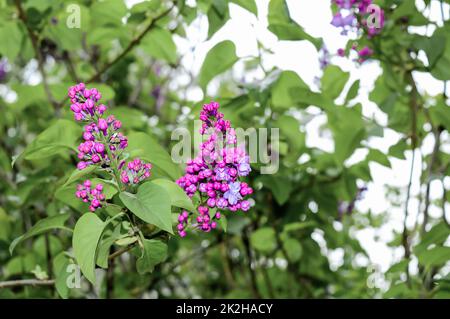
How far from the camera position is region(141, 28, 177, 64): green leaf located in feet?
4.67

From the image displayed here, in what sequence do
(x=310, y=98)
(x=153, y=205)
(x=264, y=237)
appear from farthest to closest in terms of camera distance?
1. (x=264, y=237)
2. (x=310, y=98)
3. (x=153, y=205)

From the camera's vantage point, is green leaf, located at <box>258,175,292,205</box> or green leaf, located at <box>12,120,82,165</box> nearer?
green leaf, located at <box>12,120,82,165</box>

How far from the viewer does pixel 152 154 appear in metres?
0.92

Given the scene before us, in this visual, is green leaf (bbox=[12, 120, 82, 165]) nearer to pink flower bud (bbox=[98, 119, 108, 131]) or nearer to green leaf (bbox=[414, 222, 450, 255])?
pink flower bud (bbox=[98, 119, 108, 131])

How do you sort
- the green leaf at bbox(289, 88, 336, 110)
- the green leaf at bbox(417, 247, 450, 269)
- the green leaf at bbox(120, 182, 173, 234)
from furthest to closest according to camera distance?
the green leaf at bbox(289, 88, 336, 110) → the green leaf at bbox(417, 247, 450, 269) → the green leaf at bbox(120, 182, 173, 234)

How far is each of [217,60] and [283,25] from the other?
0.62 ft

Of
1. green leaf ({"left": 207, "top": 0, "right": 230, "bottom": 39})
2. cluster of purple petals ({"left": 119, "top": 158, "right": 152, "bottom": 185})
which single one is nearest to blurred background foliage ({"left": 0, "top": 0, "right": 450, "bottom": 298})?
green leaf ({"left": 207, "top": 0, "right": 230, "bottom": 39})

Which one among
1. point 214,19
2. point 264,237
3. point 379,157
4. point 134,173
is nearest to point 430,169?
point 379,157

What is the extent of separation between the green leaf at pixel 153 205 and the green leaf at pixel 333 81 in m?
0.78

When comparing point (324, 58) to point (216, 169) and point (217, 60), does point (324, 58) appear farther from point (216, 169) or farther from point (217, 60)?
point (216, 169)

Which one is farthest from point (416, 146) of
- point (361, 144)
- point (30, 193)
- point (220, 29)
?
point (30, 193)

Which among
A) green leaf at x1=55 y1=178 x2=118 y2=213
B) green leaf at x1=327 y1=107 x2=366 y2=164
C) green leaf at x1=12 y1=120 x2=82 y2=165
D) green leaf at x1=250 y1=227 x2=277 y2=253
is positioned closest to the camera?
green leaf at x1=55 y1=178 x2=118 y2=213

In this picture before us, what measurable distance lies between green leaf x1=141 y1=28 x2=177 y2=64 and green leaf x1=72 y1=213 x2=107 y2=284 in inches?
29.6

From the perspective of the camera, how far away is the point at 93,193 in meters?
0.80
